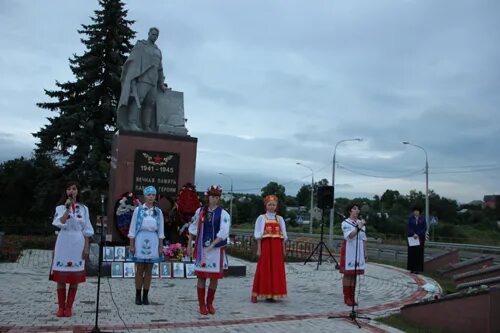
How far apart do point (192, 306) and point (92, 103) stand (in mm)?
26894

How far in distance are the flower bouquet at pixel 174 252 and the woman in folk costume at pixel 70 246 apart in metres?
5.05

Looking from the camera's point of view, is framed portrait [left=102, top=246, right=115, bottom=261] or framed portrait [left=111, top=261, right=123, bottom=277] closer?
framed portrait [left=111, top=261, right=123, bottom=277]

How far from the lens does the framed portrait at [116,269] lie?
1162 centimetres

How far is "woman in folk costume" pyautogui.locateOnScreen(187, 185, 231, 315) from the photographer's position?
7.89 metres

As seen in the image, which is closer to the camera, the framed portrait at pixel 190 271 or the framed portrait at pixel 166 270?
the framed portrait at pixel 166 270

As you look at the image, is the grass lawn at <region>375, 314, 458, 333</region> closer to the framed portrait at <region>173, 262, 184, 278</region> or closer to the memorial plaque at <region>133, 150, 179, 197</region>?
the framed portrait at <region>173, 262, 184, 278</region>

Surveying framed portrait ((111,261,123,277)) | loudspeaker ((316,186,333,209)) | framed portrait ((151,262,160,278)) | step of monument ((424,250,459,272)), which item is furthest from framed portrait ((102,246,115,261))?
step of monument ((424,250,459,272))

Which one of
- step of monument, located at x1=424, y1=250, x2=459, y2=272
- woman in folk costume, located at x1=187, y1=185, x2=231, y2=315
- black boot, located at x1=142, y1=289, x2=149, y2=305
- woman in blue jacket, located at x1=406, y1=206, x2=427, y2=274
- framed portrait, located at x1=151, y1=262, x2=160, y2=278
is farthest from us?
step of monument, located at x1=424, y1=250, x2=459, y2=272

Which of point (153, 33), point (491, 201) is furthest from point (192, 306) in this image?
point (491, 201)

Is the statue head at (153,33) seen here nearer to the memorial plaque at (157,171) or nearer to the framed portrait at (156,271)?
the memorial plaque at (157,171)

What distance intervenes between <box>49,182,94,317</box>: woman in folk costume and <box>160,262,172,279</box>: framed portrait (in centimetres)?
428

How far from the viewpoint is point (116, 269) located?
11695 millimetres

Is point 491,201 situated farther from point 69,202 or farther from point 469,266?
point 69,202

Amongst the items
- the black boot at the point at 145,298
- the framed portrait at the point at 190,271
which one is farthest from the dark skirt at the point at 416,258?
the black boot at the point at 145,298
